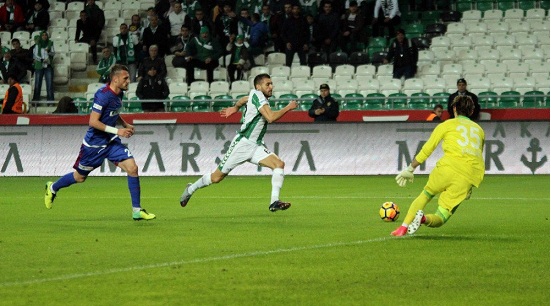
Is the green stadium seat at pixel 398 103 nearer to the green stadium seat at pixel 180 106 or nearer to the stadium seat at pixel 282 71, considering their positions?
the stadium seat at pixel 282 71

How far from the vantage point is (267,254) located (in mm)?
9688

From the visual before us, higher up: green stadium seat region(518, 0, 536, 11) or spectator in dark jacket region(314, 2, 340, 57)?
green stadium seat region(518, 0, 536, 11)

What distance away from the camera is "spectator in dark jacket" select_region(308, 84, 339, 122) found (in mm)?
23533

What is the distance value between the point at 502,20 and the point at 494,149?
634 centimetres

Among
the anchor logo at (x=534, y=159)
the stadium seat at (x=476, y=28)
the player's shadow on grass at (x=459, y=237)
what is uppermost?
the stadium seat at (x=476, y=28)

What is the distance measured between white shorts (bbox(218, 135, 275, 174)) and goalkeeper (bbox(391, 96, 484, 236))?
3897 millimetres

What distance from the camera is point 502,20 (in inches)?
1134

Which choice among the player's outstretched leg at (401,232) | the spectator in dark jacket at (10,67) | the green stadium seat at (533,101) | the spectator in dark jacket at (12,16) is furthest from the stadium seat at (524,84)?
the player's outstretched leg at (401,232)

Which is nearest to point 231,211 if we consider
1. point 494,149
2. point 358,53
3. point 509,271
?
point 509,271

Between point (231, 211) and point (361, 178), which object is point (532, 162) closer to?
point (361, 178)

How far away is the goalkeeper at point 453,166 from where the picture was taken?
1085 cm

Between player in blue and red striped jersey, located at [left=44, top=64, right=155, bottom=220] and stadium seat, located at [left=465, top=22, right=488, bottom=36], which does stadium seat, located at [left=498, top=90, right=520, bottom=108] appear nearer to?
stadium seat, located at [left=465, top=22, right=488, bottom=36]

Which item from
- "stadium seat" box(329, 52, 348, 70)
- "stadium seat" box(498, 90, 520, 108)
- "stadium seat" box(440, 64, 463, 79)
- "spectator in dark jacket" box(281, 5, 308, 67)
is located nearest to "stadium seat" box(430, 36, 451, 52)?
"stadium seat" box(440, 64, 463, 79)

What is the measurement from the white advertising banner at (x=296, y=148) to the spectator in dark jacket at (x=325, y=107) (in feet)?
1.21
